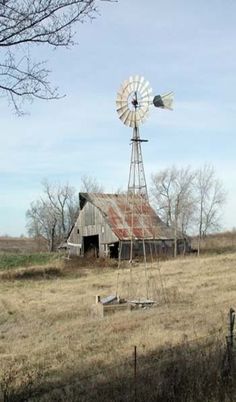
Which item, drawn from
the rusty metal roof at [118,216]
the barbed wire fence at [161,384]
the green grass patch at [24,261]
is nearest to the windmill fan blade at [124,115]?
the barbed wire fence at [161,384]

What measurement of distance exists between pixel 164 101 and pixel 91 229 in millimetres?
→ 31513

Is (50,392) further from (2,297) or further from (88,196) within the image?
(88,196)

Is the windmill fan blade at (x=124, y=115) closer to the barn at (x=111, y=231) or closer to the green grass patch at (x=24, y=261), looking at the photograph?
the barn at (x=111, y=231)

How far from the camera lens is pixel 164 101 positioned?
1853 centimetres

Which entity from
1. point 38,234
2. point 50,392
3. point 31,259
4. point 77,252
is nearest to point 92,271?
point 31,259

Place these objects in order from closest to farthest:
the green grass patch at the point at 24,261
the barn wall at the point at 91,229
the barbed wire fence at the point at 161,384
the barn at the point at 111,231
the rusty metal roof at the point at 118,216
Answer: the barbed wire fence at the point at 161,384
the green grass patch at the point at 24,261
the barn at the point at 111,231
the rusty metal roof at the point at 118,216
the barn wall at the point at 91,229

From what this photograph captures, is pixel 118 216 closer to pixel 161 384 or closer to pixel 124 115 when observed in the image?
pixel 124 115

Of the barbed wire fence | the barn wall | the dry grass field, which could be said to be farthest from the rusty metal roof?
the barbed wire fence

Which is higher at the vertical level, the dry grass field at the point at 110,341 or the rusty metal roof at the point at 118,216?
the rusty metal roof at the point at 118,216

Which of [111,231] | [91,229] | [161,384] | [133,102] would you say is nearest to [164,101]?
[133,102]

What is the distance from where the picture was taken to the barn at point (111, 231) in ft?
146

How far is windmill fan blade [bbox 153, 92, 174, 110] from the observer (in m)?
18.5

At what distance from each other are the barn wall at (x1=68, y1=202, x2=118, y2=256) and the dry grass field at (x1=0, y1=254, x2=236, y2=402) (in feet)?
67.0

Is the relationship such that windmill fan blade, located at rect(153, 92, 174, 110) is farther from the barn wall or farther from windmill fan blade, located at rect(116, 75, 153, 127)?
the barn wall
